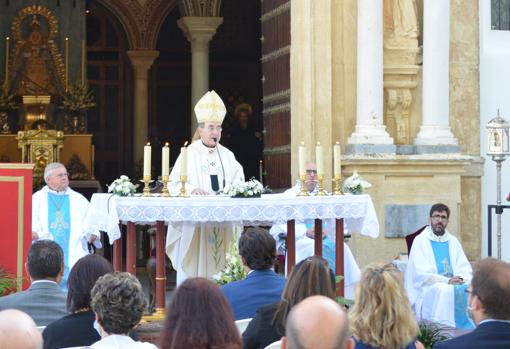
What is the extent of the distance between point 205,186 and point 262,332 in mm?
5111

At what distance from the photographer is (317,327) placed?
3.96 metres

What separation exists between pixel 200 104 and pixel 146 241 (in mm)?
8196

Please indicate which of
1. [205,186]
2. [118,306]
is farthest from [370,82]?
[118,306]

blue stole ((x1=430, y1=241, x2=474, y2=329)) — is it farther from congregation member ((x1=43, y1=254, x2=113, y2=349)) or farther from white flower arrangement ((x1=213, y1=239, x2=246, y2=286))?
congregation member ((x1=43, y1=254, x2=113, y2=349))

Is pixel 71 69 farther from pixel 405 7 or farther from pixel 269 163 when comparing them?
pixel 405 7

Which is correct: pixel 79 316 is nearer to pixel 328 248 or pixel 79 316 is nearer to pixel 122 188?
pixel 122 188

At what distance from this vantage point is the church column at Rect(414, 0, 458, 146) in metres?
14.1

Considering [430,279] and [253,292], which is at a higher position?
[253,292]

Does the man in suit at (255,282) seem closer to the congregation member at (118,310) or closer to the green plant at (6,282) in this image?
the congregation member at (118,310)

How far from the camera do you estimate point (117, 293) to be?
543 cm

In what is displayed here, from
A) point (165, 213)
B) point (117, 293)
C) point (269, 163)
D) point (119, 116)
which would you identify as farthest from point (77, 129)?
point (117, 293)

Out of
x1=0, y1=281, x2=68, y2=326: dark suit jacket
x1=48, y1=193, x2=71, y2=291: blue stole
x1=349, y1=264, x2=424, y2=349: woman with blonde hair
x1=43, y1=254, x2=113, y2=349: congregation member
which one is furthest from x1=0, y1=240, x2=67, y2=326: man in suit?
x1=48, y1=193, x2=71, y2=291: blue stole

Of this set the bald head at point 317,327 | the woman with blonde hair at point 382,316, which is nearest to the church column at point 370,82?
the woman with blonde hair at point 382,316

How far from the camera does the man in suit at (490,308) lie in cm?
518
